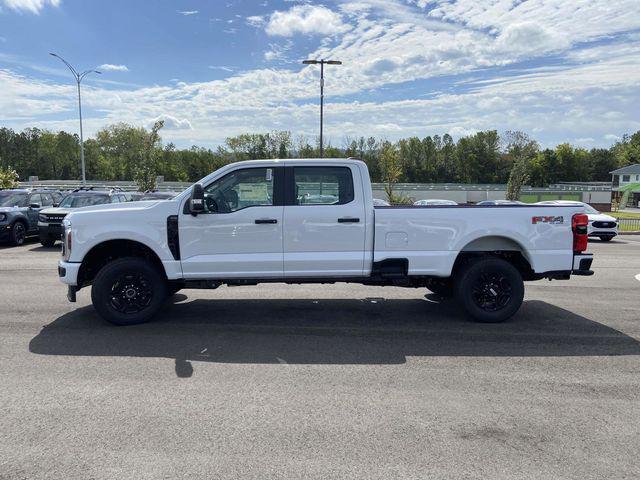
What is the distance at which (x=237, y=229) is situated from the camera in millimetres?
6230

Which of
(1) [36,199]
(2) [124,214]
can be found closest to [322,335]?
(2) [124,214]

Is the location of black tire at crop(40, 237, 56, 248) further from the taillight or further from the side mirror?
the taillight

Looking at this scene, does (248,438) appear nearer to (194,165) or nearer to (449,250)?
(449,250)

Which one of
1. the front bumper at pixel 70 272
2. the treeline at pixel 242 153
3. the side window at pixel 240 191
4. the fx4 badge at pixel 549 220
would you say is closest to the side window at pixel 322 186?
the side window at pixel 240 191

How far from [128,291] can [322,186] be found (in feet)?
9.23

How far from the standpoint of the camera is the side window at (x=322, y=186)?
6348 mm

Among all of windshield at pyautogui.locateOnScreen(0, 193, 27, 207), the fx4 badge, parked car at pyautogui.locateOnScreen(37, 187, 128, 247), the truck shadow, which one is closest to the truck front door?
the truck shadow

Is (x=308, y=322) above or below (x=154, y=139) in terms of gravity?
below

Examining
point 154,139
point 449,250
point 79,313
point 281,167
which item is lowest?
point 79,313

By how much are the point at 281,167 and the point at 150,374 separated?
294 cm

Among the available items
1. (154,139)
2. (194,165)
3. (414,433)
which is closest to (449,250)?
(414,433)

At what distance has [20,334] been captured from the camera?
609 cm

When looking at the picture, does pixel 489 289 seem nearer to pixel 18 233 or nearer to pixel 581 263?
pixel 581 263

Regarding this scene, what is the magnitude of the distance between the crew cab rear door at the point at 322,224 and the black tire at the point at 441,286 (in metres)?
1.16
